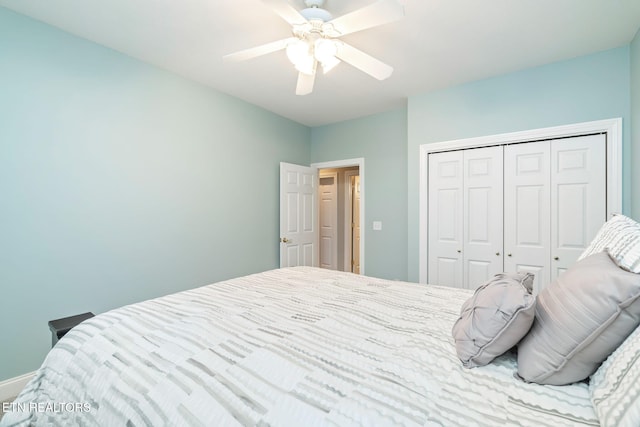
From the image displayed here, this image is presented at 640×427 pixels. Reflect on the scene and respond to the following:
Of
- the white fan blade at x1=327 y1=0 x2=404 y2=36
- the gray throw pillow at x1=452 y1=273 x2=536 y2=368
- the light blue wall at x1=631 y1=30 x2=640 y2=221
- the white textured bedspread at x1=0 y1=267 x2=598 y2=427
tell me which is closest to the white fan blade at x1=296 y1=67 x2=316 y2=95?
the white fan blade at x1=327 y1=0 x2=404 y2=36

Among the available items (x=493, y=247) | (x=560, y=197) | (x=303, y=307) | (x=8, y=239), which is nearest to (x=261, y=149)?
(x=8, y=239)

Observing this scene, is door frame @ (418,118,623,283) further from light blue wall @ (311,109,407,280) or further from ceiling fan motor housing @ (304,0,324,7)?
ceiling fan motor housing @ (304,0,324,7)

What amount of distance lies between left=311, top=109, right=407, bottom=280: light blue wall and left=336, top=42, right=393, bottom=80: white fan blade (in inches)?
73.4

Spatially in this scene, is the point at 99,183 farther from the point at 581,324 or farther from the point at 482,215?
the point at 482,215

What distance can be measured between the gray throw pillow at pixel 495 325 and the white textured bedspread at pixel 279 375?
0.05 meters

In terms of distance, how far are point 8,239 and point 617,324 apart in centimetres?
305

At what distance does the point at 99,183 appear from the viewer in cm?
225

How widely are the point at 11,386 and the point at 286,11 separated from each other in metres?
3.01

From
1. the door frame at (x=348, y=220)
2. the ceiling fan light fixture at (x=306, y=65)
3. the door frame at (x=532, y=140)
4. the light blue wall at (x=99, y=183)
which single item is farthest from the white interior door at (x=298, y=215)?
the ceiling fan light fixture at (x=306, y=65)

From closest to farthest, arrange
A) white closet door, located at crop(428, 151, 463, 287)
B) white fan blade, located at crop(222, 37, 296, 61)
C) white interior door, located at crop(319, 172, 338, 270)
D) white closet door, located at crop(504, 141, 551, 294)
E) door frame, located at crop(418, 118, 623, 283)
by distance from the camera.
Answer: white fan blade, located at crop(222, 37, 296, 61)
door frame, located at crop(418, 118, 623, 283)
white closet door, located at crop(504, 141, 551, 294)
white closet door, located at crop(428, 151, 463, 287)
white interior door, located at crop(319, 172, 338, 270)

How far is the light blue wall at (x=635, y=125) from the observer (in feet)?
6.88

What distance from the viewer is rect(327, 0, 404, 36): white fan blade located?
A: 1391 mm

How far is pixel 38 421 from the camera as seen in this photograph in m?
0.97

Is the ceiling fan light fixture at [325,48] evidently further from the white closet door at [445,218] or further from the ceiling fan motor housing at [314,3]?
the white closet door at [445,218]
